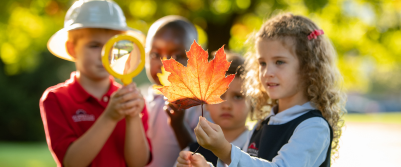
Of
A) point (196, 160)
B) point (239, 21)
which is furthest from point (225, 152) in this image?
point (239, 21)

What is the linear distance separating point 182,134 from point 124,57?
82cm

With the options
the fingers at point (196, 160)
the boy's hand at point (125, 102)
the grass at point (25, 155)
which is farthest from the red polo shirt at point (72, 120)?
the grass at point (25, 155)

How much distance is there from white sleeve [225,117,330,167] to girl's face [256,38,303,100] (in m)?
0.21

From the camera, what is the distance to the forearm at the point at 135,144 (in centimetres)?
191

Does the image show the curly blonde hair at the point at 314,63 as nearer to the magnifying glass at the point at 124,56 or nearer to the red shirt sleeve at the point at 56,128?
the magnifying glass at the point at 124,56

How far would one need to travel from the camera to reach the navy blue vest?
170 cm

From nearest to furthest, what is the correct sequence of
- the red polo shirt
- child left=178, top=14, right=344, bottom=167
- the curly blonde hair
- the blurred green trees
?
child left=178, top=14, right=344, bottom=167
the curly blonde hair
the red polo shirt
the blurred green trees

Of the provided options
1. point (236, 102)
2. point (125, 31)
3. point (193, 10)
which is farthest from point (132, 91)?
point (193, 10)

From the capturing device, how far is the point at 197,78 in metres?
1.24

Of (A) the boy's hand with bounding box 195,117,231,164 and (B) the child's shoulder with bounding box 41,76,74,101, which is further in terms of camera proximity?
(B) the child's shoulder with bounding box 41,76,74,101

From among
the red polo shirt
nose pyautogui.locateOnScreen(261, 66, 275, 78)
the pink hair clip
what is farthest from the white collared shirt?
the red polo shirt

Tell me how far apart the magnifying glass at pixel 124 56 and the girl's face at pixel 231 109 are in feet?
2.51

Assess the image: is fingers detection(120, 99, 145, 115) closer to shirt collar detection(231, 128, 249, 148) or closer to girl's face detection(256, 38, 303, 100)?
girl's face detection(256, 38, 303, 100)

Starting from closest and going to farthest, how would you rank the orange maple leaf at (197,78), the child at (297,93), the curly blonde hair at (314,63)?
the orange maple leaf at (197,78), the child at (297,93), the curly blonde hair at (314,63)
